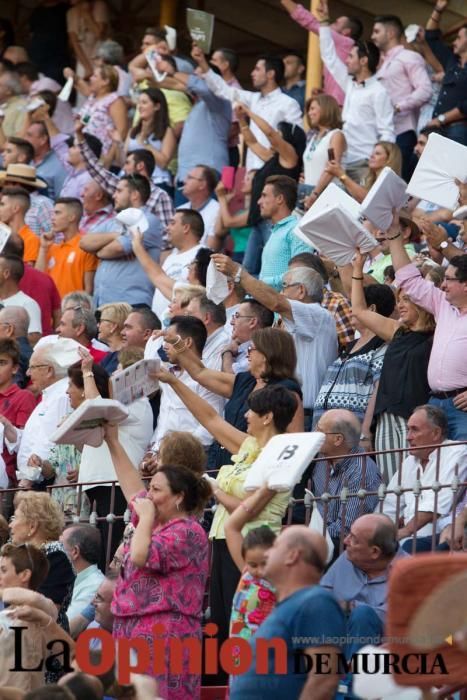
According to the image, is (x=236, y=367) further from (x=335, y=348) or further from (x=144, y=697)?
(x=144, y=697)

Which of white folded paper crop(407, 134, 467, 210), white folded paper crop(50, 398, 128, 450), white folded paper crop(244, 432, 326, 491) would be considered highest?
white folded paper crop(407, 134, 467, 210)

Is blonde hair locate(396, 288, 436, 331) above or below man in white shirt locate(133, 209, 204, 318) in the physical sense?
above

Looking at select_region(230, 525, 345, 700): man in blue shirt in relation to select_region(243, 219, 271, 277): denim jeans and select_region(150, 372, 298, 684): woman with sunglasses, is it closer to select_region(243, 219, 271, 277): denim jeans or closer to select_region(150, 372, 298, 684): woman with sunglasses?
select_region(150, 372, 298, 684): woman with sunglasses

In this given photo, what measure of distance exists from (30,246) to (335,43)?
3.50m

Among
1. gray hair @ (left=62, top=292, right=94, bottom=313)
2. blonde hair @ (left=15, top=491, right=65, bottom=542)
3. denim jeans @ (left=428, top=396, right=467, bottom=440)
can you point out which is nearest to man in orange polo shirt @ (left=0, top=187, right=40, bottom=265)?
gray hair @ (left=62, top=292, right=94, bottom=313)

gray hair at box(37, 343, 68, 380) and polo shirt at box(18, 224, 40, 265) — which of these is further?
polo shirt at box(18, 224, 40, 265)

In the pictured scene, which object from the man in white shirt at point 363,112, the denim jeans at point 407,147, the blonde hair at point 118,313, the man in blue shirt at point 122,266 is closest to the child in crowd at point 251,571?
the blonde hair at point 118,313

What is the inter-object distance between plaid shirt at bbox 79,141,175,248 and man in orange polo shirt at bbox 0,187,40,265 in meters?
0.63

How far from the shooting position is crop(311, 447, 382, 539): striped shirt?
870cm

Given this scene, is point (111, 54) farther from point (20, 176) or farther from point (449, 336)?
point (449, 336)

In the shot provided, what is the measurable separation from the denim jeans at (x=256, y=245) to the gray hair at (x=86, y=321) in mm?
2269

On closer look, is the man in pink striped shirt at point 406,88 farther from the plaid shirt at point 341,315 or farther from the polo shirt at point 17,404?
the polo shirt at point 17,404

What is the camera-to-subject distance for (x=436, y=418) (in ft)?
29.9

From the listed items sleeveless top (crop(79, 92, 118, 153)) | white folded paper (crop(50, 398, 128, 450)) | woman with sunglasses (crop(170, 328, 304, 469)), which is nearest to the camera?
white folded paper (crop(50, 398, 128, 450))
